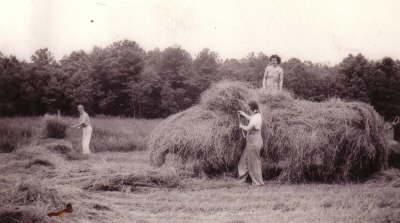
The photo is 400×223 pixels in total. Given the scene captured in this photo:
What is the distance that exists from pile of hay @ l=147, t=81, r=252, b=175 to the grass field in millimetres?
364

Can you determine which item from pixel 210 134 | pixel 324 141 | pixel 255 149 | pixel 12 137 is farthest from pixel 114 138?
pixel 324 141

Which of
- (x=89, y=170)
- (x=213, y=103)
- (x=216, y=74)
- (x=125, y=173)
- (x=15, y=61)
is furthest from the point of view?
(x=216, y=74)

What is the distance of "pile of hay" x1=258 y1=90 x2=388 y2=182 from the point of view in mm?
9398

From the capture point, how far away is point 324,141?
934 centimetres

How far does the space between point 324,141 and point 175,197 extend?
3439mm

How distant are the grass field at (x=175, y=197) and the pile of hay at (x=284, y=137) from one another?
449 mm

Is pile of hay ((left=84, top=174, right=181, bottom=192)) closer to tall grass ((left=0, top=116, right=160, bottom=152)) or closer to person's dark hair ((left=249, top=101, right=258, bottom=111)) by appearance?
person's dark hair ((left=249, top=101, right=258, bottom=111))

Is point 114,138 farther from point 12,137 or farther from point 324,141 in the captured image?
point 324,141

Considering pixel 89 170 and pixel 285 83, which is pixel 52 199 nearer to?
pixel 89 170

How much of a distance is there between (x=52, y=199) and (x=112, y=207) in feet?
2.62

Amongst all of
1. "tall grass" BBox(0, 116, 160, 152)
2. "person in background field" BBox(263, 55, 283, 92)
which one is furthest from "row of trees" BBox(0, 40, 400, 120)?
"person in background field" BBox(263, 55, 283, 92)

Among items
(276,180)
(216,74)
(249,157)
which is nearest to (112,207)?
(249,157)

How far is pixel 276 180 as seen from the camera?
970cm

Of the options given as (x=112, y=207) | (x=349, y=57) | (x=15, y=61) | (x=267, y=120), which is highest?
(x=349, y=57)
